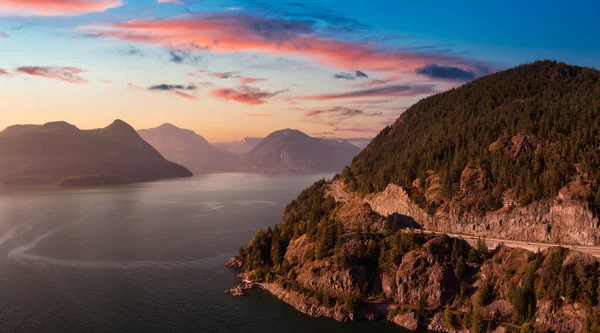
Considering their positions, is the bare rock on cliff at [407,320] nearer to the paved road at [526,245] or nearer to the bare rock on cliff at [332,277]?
the bare rock on cliff at [332,277]

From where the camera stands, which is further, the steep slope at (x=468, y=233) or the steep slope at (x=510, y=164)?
the steep slope at (x=510, y=164)

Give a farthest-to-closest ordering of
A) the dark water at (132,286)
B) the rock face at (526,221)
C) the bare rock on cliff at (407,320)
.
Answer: the dark water at (132,286), the rock face at (526,221), the bare rock on cliff at (407,320)

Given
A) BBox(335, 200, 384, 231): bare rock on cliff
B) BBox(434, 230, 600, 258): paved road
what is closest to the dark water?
BBox(434, 230, 600, 258): paved road

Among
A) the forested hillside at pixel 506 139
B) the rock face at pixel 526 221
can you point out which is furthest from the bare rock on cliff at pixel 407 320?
the forested hillside at pixel 506 139

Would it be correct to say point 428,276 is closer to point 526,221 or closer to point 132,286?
point 526,221

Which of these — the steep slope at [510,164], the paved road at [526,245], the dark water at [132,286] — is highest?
the steep slope at [510,164]

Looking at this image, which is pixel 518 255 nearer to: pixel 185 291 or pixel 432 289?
pixel 432 289

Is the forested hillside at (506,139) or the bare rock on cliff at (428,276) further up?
the forested hillside at (506,139)

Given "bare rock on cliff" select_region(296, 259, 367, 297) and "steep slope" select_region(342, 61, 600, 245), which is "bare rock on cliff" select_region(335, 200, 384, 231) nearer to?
"steep slope" select_region(342, 61, 600, 245)
